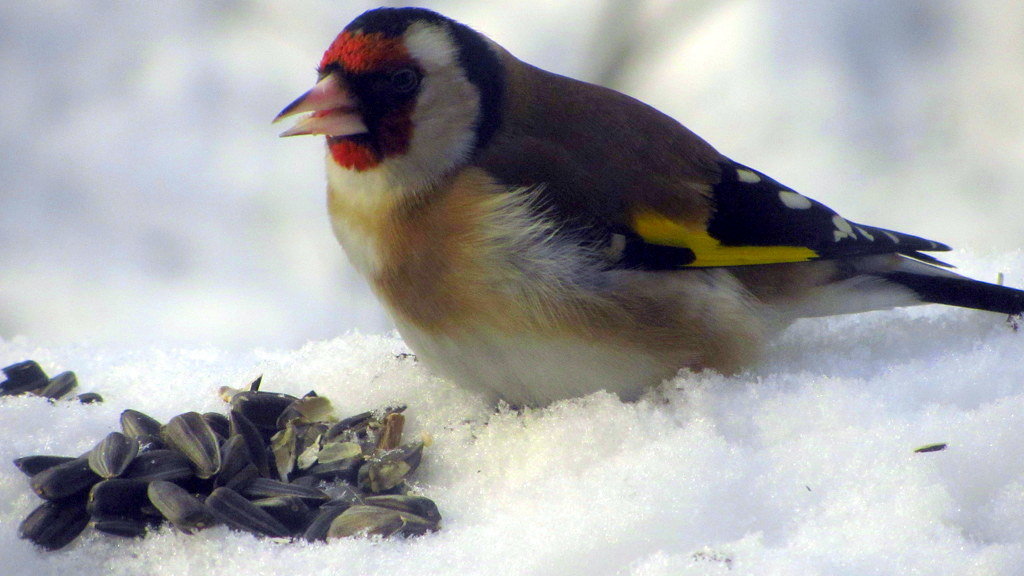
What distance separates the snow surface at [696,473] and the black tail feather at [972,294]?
2.1 inches

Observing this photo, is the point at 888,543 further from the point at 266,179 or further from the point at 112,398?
the point at 266,179

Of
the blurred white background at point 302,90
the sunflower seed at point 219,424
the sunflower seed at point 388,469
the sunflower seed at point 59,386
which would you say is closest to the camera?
the sunflower seed at point 388,469

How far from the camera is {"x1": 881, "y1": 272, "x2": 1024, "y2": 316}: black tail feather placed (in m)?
2.36

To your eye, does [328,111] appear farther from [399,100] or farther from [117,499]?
[117,499]

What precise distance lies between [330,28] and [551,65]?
1.26 m

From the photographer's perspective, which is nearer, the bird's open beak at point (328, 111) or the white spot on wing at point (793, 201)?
the bird's open beak at point (328, 111)

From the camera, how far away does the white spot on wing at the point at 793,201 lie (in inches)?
91.4

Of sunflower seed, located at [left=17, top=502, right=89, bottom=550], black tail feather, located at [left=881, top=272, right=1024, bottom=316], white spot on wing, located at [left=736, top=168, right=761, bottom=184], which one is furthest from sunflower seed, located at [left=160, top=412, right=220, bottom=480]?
black tail feather, located at [left=881, top=272, right=1024, bottom=316]

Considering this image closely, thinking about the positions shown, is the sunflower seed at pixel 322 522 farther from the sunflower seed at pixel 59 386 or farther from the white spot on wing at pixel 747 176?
the white spot on wing at pixel 747 176

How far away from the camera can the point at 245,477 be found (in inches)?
74.2

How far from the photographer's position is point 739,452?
5.79ft

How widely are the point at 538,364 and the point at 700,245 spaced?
0.47 m

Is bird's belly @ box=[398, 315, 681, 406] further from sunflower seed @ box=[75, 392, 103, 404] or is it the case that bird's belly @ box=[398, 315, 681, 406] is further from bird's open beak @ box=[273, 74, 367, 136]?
sunflower seed @ box=[75, 392, 103, 404]

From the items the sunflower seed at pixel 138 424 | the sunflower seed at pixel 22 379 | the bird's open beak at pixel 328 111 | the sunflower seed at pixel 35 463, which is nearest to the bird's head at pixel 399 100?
the bird's open beak at pixel 328 111
